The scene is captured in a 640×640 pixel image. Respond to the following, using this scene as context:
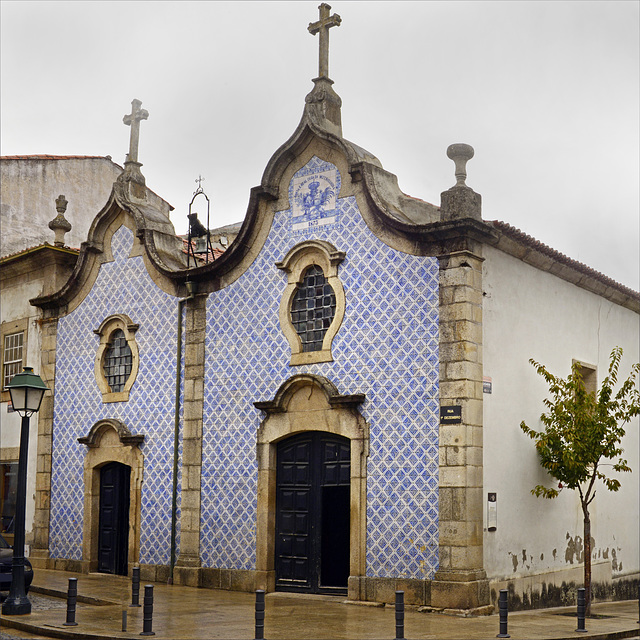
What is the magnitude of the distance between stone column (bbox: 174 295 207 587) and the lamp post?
421 centimetres

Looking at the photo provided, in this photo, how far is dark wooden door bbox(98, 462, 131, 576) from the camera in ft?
61.0

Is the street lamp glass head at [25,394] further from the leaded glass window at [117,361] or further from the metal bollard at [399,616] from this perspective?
the metal bollard at [399,616]

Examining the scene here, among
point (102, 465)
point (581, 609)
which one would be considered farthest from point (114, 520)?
point (581, 609)

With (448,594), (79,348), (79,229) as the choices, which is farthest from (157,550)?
(79,229)

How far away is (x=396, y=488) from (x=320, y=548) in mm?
1924

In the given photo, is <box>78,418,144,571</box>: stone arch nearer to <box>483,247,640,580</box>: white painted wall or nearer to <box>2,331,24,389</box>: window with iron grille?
<box>2,331,24,389</box>: window with iron grille

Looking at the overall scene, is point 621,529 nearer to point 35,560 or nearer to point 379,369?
point 379,369

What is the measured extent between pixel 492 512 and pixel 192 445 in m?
5.78

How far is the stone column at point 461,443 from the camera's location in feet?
44.8

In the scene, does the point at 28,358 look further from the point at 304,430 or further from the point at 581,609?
the point at 581,609

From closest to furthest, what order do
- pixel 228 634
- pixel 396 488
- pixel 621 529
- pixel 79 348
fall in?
pixel 228 634 → pixel 396 488 → pixel 621 529 → pixel 79 348

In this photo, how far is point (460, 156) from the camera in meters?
15.0

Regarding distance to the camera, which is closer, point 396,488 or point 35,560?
point 396,488

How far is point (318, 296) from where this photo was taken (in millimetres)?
16078
